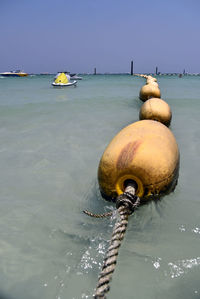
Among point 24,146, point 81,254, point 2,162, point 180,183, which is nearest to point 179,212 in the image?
point 180,183

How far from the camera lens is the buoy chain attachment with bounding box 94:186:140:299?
1383 millimetres

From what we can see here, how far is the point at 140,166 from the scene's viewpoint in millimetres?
2385

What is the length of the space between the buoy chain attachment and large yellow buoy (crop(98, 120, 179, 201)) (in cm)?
16

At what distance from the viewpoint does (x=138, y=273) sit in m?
1.89

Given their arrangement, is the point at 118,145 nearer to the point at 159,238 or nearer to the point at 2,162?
the point at 159,238

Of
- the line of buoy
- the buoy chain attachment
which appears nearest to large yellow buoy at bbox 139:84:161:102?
the line of buoy

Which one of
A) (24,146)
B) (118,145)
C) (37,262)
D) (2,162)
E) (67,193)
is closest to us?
(37,262)

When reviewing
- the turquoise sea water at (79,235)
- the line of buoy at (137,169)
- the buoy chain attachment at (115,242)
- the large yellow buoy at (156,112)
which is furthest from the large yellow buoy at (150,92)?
the buoy chain attachment at (115,242)

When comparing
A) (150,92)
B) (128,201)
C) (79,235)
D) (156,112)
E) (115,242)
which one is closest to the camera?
(115,242)

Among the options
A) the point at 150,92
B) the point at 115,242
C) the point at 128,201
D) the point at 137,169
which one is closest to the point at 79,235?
the point at 128,201

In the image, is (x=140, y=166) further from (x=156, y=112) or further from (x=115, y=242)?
(x=156, y=112)

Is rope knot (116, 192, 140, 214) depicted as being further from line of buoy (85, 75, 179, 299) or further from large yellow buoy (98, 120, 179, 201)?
large yellow buoy (98, 120, 179, 201)

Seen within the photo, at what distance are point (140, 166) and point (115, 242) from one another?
0.90 m

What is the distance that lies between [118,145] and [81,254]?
3.84 ft
